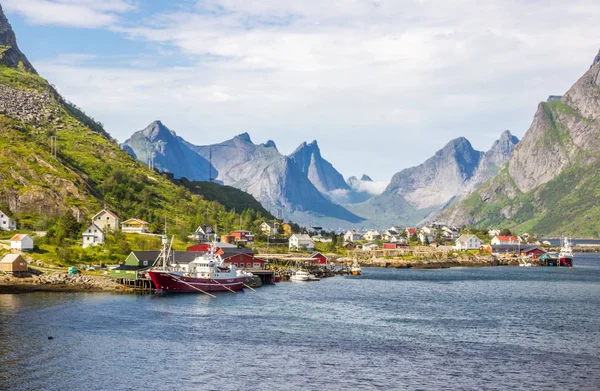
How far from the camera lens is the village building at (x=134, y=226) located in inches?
7313

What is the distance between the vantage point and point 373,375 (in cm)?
6562

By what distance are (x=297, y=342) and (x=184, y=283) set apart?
52417 mm

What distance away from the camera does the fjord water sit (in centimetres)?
6353

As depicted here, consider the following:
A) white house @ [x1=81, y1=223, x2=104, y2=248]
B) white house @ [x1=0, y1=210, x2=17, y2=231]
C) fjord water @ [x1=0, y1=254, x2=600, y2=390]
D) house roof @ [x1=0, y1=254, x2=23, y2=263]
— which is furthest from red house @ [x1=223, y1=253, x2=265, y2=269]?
white house @ [x1=0, y1=210, x2=17, y2=231]

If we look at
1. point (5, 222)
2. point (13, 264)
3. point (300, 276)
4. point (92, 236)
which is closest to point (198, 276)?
point (13, 264)

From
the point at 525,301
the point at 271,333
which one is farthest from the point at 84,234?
the point at 525,301

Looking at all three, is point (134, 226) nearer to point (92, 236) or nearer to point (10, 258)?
point (92, 236)

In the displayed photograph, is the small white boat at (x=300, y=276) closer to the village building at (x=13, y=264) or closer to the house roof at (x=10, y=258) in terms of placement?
the village building at (x=13, y=264)

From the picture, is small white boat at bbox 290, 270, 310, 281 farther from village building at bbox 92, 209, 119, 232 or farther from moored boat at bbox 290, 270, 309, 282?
village building at bbox 92, 209, 119, 232

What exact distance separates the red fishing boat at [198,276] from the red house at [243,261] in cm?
1958

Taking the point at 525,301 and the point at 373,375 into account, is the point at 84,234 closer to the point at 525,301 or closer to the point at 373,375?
the point at 525,301

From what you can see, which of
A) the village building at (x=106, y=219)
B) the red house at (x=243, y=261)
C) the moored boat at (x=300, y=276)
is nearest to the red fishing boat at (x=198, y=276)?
the red house at (x=243, y=261)

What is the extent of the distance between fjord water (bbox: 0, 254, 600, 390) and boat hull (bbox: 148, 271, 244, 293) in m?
5.47

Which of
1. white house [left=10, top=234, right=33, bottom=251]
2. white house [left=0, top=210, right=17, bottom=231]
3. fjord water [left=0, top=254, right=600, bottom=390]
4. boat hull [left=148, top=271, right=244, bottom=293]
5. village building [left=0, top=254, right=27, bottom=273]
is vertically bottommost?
fjord water [left=0, top=254, right=600, bottom=390]
